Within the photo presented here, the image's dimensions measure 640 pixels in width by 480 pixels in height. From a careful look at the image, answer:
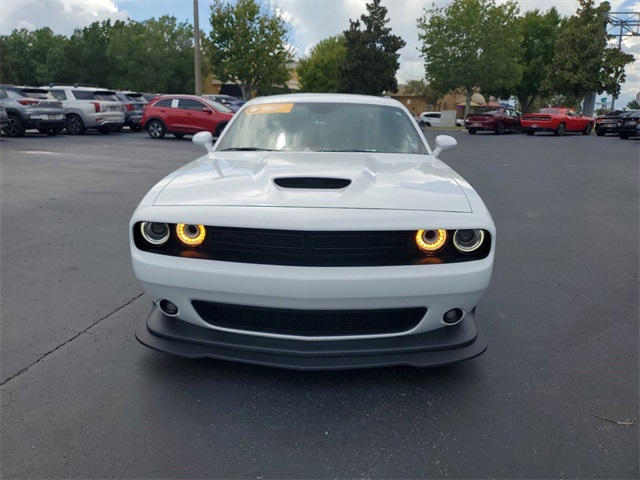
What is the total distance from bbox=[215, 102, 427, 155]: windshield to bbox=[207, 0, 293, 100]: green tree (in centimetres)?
3603

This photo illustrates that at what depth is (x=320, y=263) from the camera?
248 cm

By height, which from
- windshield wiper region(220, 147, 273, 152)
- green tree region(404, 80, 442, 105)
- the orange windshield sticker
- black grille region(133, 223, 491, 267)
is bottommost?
black grille region(133, 223, 491, 267)

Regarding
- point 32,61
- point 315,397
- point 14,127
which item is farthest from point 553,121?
point 32,61

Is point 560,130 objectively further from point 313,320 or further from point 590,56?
point 313,320

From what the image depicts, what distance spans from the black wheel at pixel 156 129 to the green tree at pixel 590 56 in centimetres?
3172

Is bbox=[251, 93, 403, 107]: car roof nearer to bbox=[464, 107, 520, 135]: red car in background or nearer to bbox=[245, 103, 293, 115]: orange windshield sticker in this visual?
bbox=[245, 103, 293, 115]: orange windshield sticker

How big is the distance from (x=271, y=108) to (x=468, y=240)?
7.30ft

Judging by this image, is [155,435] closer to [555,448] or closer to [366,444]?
[366,444]

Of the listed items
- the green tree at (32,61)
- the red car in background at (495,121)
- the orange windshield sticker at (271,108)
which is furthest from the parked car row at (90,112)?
the green tree at (32,61)

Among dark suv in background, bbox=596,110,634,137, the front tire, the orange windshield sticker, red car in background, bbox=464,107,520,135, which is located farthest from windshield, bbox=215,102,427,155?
the front tire

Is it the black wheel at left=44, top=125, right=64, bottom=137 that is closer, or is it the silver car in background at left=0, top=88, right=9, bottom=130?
the silver car in background at left=0, top=88, right=9, bottom=130

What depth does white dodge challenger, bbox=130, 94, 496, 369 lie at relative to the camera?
8.02 ft

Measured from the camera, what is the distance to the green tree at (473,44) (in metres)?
41.3

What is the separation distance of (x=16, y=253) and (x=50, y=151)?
32.5 feet
